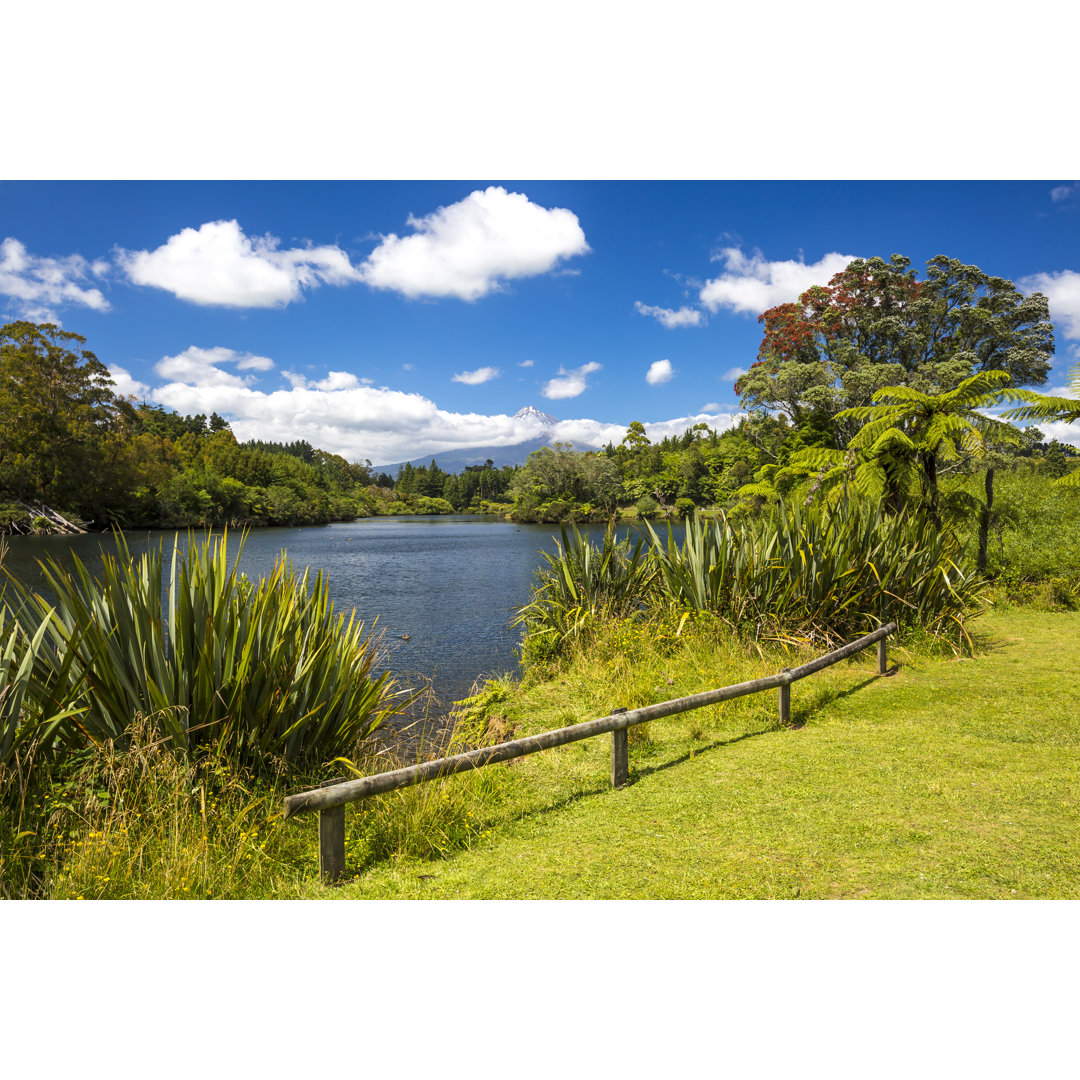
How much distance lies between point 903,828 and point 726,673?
3403 millimetres

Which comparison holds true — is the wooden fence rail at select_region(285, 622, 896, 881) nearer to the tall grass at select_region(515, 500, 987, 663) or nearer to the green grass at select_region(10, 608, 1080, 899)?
the green grass at select_region(10, 608, 1080, 899)

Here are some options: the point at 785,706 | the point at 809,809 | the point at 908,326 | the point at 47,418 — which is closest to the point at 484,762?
the point at 809,809

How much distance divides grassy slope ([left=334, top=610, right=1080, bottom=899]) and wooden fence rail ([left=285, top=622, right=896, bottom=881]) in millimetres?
196

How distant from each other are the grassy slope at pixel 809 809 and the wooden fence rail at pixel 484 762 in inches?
7.7

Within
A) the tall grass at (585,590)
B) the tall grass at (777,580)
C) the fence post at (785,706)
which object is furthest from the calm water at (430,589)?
the fence post at (785,706)

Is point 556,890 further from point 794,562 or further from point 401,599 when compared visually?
point 401,599

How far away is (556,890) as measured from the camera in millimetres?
3350

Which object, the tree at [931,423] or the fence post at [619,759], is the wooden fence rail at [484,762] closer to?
the fence post at [619,759]

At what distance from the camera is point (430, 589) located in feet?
77.3

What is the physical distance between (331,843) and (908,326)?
43472mm

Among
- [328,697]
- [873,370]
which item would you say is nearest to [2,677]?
[328,697]

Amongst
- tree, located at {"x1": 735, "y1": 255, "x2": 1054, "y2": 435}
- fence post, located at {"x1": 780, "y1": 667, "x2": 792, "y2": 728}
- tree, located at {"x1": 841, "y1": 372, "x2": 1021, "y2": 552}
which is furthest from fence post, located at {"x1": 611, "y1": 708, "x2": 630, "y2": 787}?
tree, located at {"x1": 735, "y1": 255, "x2": 1054, "y2": 435}

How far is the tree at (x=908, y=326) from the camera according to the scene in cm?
3559

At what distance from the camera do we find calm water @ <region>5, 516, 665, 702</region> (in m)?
13.1
